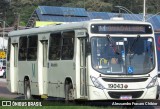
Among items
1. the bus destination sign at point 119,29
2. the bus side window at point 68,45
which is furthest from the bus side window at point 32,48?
the bus destination sign at point 119,29

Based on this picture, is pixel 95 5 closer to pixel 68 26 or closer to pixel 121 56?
pixel 68 26

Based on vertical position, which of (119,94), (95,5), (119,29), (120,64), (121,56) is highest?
(95,5)

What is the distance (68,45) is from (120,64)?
266 centimetres

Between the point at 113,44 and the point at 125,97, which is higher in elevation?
the point at 113,44

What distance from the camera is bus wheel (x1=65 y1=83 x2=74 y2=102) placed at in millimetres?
19831

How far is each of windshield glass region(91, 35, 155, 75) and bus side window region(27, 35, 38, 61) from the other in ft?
17.9

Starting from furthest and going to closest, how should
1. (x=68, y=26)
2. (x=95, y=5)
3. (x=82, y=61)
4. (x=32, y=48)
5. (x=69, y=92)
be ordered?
(x=95, y=5)
(x=32, y=48)
(x=68, y=26)
(x=69, y=92)
(x=82, y=61)

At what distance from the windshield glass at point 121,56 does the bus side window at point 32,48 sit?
17.9ft

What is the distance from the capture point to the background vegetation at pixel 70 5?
136m

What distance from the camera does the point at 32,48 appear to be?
23750 millimetres

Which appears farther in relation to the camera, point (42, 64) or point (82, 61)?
point (42, 64)

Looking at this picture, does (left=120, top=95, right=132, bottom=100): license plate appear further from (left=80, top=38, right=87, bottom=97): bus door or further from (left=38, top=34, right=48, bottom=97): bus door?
(left=38, top=34, right=48, bottom=97): bus door

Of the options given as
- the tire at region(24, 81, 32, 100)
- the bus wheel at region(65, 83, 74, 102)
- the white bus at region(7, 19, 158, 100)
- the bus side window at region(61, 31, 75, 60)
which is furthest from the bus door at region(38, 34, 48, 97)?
the bus wheel at region(65, 83, 74, 102)

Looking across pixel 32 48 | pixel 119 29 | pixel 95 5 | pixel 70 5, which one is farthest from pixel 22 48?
pixel 70 5
